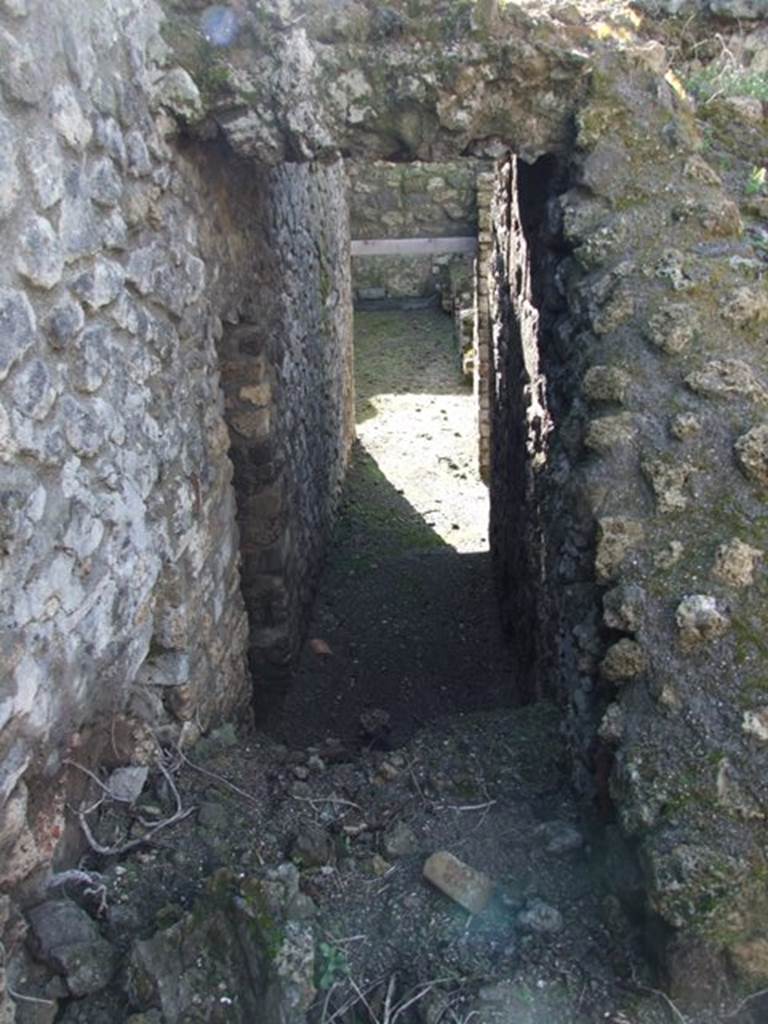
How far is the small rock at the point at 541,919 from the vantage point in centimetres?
204

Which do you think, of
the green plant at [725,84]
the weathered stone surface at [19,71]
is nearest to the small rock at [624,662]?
the weathered stone surface at [19,71]

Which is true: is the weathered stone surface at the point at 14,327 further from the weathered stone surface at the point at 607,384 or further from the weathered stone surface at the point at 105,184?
the weathered stone surface at the point at 607,384

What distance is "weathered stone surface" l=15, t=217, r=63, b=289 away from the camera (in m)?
1.84

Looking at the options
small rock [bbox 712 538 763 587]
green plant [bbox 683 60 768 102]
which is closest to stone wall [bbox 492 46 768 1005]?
small rock [bbox 712 538 763 587]

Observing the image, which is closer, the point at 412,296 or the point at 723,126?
the point at 723,126

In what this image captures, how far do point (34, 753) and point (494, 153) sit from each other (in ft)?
7.50

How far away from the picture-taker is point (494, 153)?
118 inches

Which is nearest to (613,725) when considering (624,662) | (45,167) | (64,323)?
(624,662)

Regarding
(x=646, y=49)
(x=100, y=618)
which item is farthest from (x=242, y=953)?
(x=646, y=49)

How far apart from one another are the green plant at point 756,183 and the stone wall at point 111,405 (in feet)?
6.10

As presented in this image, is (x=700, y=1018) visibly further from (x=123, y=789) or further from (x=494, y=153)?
(x=494, y=153)

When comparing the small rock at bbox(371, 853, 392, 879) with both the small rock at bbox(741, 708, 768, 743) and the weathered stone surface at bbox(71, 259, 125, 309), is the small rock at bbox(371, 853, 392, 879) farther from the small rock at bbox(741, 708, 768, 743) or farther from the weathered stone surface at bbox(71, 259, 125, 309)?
the weathered stone surface at bbox(71, 259, 125, 309)

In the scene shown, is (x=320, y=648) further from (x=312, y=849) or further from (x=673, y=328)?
(x=673, y=328)

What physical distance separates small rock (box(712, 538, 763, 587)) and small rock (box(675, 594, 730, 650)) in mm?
91
